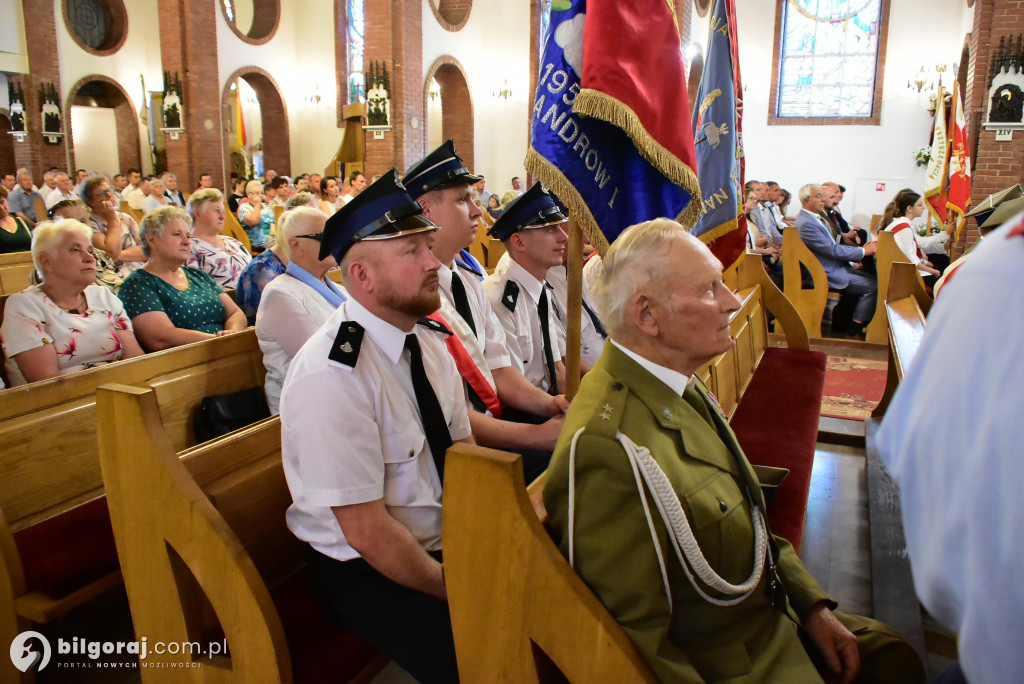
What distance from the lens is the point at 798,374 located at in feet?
12.7

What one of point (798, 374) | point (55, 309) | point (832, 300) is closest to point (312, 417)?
point (55, 309)

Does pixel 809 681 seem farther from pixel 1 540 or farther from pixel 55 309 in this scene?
pixel 55 309

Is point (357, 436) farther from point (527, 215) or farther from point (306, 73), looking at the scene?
point (306, 73)

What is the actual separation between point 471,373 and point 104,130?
1855 cm

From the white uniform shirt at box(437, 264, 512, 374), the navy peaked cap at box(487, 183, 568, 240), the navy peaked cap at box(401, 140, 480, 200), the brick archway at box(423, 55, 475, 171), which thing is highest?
the brick archway at box(423, 55, 475, 171)

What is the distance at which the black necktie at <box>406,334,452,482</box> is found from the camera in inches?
67.7

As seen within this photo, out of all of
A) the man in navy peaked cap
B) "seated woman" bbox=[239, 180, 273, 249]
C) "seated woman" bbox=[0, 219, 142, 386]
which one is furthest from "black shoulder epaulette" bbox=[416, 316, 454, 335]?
"seated woman" bbox=[239, 180, 273, 249]

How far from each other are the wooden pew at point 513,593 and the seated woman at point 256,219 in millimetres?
7060

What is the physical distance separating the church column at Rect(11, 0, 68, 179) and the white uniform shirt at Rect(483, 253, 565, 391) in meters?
14.1

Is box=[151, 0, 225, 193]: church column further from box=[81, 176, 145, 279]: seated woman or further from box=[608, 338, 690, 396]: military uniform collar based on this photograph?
box=[608, 338, 690, 396]: military uniform collar

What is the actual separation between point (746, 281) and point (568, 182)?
254 centimetres

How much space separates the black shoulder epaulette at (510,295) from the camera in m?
2.84

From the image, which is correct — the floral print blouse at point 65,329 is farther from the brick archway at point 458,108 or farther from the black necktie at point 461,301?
the brick archway at point 458,108

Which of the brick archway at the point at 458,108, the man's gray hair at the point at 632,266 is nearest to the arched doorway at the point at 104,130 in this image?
the brick archway at the point at 458,108
